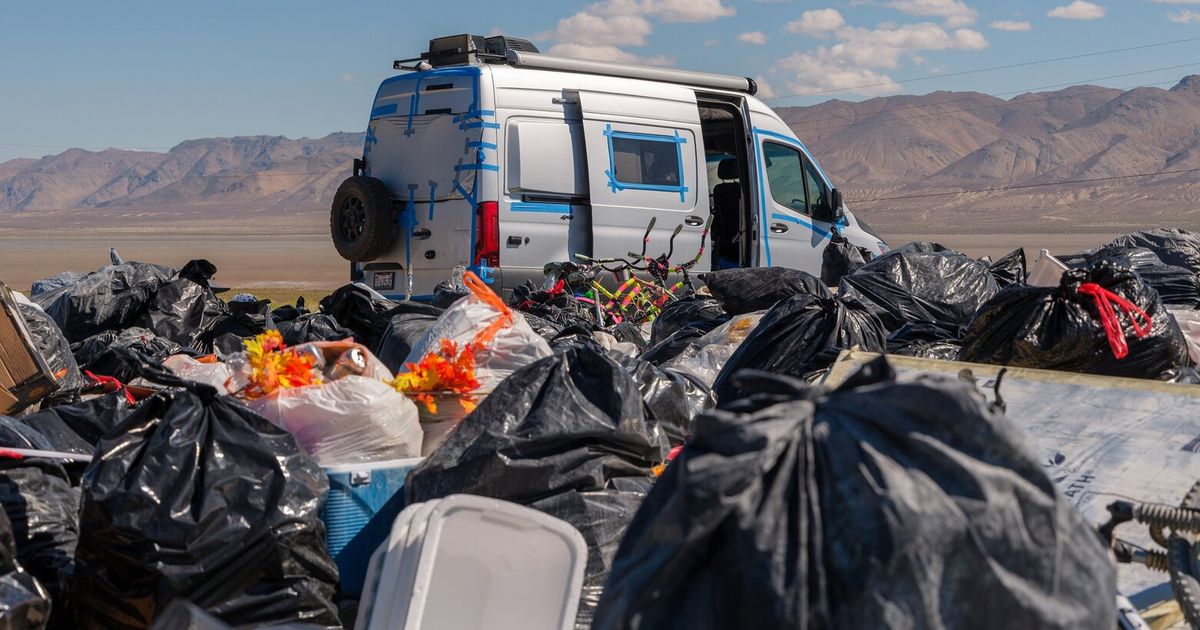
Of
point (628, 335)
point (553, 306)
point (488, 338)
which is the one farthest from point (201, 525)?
point (553, 306)

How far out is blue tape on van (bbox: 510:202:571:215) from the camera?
841 centimetres

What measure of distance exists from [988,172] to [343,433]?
15633 cm

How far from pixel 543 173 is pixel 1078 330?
527 centimetres

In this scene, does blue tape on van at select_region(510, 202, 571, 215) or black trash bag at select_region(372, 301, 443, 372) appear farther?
blue tape on van at select_region(510, 202, 571, 215)

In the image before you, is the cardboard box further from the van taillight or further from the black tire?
the black tire

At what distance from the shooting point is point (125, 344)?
20.5ft

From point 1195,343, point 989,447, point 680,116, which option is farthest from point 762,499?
point 680,116

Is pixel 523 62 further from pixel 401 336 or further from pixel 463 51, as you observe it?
pixel 401 336

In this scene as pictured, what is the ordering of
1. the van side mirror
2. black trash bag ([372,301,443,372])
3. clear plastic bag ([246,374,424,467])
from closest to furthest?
clear plastic bag ([246,374,424,467]) → black trash bag ([372,301,443,372]) → the van side mirror

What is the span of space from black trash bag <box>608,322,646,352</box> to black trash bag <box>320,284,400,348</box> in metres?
1.14

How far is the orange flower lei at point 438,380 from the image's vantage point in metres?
3.66

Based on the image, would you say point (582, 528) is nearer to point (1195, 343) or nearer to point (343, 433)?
point (343, 433)

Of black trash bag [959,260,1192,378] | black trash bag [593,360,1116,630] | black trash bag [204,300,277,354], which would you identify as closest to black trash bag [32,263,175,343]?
black trash bag [204,300,277,354]

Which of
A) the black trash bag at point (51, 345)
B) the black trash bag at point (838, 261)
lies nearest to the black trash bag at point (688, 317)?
the black trash bag at point (838, 261)
